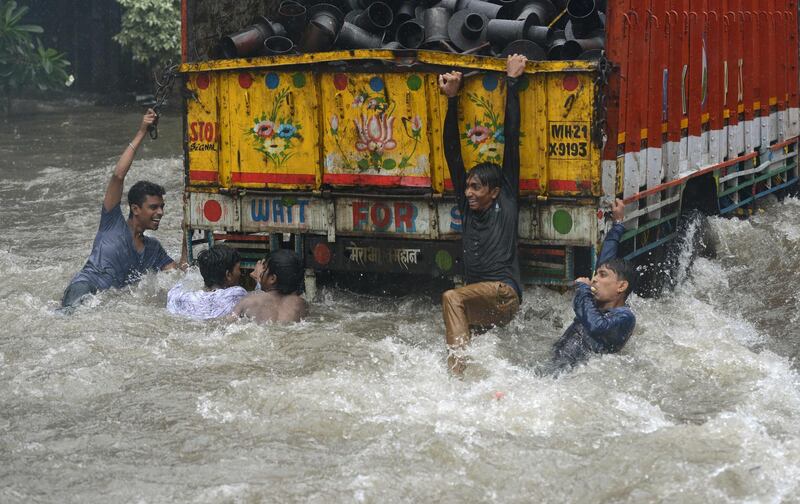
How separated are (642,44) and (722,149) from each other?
233 centimetres

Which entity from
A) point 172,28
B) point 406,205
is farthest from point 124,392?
point 172,28

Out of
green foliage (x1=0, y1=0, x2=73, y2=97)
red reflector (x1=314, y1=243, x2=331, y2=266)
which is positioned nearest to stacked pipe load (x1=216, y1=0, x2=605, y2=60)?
red reflector (x1=314, y1=243, x2=331, y2=266)

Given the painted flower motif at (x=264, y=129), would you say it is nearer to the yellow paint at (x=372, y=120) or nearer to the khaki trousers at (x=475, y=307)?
the yellow paint at (x=372, y=120)

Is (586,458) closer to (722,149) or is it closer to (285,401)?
(285,401)

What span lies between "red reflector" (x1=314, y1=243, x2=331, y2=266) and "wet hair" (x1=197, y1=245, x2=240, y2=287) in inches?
23.0

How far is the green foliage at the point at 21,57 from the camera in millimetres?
20125

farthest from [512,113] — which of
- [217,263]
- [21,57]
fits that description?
[21,57]

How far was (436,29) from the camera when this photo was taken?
→ 8047 millimetres

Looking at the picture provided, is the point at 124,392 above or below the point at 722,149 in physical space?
below

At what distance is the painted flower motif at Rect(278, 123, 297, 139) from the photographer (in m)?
7.59

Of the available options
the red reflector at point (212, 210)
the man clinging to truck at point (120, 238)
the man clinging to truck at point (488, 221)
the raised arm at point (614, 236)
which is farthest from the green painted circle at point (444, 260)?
the man clinging to truck at point (120, 238)

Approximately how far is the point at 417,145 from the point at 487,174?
2.31ft

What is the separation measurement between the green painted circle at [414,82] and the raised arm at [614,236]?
141cm

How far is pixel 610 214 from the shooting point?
702 centimetres
